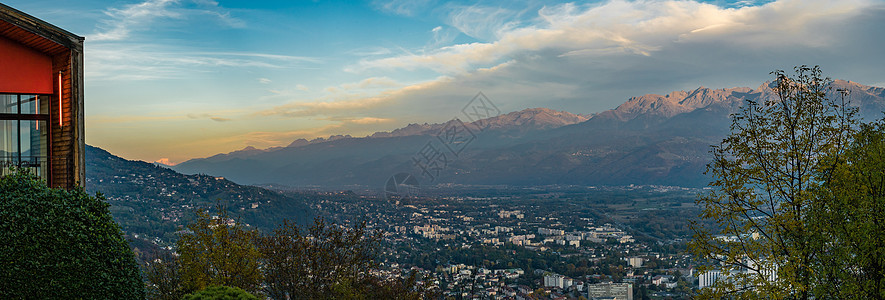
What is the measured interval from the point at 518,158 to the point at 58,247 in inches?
5817

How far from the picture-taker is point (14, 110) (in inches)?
380

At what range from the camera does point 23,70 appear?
9.77 m

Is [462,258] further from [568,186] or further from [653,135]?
[653,135]

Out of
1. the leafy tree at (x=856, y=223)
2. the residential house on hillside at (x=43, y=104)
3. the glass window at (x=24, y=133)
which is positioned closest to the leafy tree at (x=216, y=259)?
the residential house on hillside at (x=43, y=104)

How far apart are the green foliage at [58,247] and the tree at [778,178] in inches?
373

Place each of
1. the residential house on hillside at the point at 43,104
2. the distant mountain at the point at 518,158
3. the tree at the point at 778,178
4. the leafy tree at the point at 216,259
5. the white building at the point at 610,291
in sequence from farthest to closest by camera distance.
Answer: the distant mountain at the point at 518,158
the white building at the point at 610,291
the leafy tree at the point at 216,259
the residential house on hillside at the point at 43,104
the tree at the point at 778,178

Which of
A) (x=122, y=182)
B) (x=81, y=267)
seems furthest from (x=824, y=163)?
(x=122, y=182)

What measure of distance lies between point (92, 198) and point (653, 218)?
65.3 m

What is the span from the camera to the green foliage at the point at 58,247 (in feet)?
23.4

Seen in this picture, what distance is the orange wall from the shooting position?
31.1ft

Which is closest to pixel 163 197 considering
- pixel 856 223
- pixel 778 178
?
pixel 778 178

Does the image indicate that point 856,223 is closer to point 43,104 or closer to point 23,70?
point 43,104

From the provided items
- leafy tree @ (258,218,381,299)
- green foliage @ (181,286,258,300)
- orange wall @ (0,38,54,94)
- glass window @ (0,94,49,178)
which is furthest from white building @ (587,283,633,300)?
orange wall @ (0,38,54,94)

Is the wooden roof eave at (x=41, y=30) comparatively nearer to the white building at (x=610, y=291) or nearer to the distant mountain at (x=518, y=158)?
the white building at (x=610, y=291)
